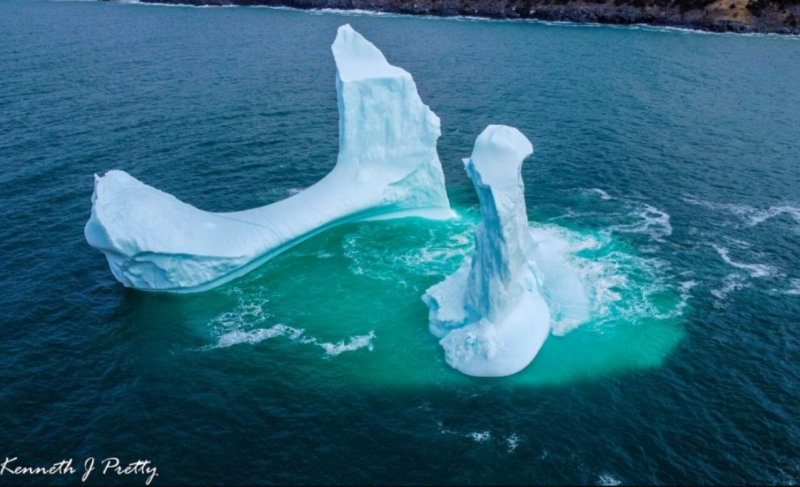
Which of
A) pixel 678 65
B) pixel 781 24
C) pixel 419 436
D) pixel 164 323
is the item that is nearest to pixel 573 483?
pixel 419 436

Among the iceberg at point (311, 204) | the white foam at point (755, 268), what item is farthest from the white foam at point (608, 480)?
the iceberg at point (311, 204)

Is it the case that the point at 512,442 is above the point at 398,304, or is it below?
below

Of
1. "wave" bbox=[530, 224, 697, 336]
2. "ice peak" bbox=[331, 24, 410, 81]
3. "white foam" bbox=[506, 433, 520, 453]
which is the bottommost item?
"white foam" bbox=[506, 433, 520, 453]

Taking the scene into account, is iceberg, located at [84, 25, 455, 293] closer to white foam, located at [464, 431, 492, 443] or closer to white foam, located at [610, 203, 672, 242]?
white foam, located at [610, 203, 672, 242]

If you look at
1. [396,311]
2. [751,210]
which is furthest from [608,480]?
[751,210]

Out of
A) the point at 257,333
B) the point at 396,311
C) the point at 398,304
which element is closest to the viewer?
the point at 257,333

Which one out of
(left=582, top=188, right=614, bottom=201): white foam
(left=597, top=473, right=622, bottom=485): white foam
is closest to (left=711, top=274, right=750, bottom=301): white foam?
(left=582, top=188, right=614, bottom=201): white foam

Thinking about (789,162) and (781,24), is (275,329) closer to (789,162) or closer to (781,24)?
(789,162)

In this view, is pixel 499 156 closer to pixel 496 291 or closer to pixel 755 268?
pixel 496 291
